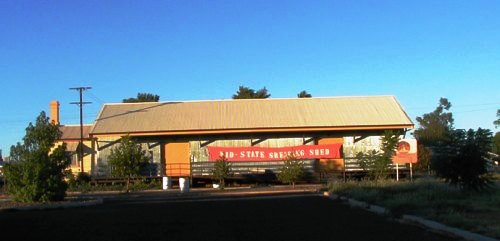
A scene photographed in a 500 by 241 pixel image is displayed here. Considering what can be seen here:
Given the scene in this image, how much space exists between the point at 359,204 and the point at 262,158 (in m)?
24.3

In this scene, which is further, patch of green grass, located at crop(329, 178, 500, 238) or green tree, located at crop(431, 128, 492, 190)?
green tree, located at crop(431, 128, 492, 190)

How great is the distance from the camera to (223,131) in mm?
46094

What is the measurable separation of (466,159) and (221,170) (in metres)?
24.3

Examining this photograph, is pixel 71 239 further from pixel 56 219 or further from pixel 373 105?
pixel 373 105

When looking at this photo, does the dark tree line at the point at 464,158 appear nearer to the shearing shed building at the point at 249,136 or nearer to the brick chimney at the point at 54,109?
the shearing shed building at the point at 249,136

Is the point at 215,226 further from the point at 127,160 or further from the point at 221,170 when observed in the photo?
the point at 221,170

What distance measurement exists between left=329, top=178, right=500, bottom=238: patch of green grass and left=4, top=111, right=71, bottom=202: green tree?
1231 cm

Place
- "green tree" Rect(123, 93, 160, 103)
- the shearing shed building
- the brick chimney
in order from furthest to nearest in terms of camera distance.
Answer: "green tree" Rect(123, 93, 160, 103)
the brick chimney
the shearing shed building

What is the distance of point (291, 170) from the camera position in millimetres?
42375

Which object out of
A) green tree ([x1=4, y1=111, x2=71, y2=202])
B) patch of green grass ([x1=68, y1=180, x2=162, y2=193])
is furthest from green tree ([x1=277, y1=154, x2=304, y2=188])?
green tree ([x1=4, y1=111, x2=71, y2=202])

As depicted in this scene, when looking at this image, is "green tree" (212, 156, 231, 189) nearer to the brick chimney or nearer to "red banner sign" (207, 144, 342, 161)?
"red banner sign" (207, 144, 342, 161)

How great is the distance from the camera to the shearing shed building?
46.0m

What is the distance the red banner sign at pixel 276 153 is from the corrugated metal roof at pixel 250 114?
166cm

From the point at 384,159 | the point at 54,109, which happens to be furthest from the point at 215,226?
the point at 54,109
